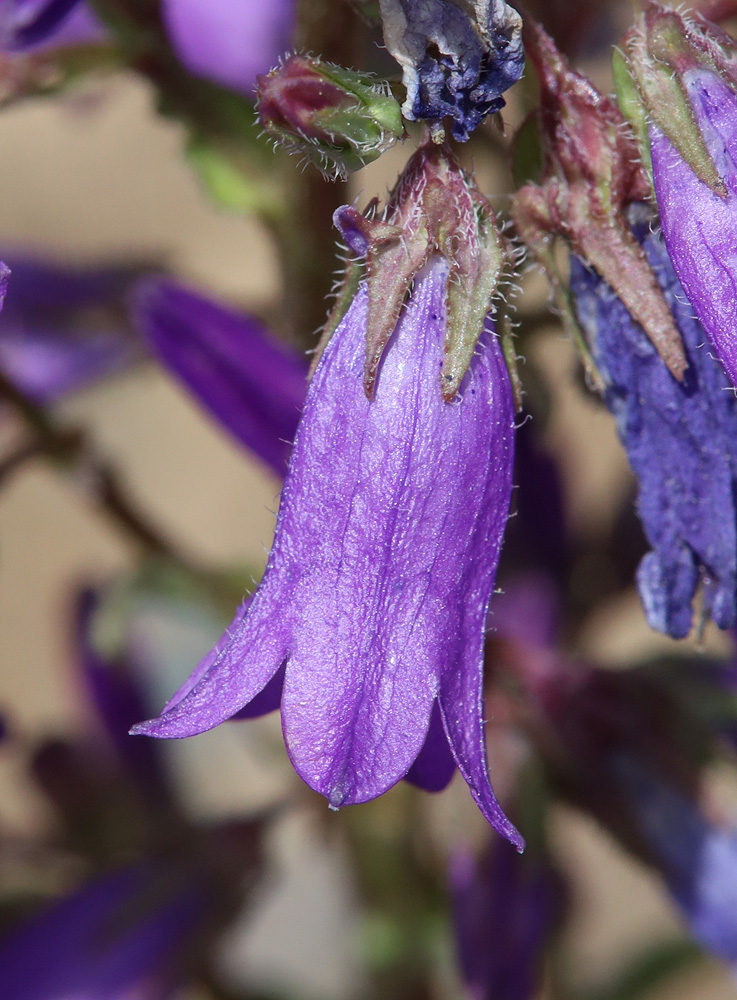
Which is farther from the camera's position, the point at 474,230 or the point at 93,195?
the point at 93,195

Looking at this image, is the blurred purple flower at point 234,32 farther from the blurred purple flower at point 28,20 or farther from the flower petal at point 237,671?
the flower petal at point 237,671

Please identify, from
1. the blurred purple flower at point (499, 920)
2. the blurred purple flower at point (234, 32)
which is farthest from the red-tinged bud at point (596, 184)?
the blurred purple flower at point (499, 920)

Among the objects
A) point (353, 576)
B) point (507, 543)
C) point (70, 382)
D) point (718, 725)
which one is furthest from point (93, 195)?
point (353, 576)

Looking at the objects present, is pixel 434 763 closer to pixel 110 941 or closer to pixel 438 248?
pixel 438 248

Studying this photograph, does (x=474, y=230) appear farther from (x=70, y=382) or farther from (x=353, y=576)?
(x=70, y=382)

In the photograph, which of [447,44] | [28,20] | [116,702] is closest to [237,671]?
[447,44]

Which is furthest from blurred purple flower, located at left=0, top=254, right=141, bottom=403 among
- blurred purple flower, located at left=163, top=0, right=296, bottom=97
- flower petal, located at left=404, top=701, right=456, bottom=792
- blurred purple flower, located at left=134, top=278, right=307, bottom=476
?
flower petal, located at left=404, top=701, right=456, bottom=792
